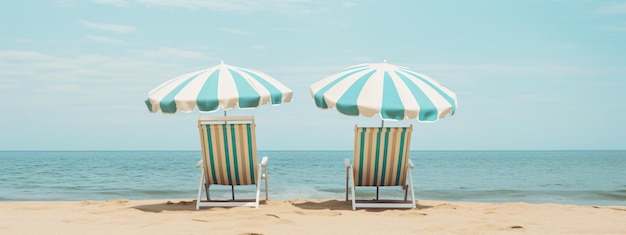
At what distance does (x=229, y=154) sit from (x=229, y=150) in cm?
5

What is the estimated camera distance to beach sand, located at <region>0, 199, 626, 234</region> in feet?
16.2

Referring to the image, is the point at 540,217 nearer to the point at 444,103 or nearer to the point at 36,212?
the point at 444,103

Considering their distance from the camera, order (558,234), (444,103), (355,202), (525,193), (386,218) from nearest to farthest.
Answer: (558,234), (386,218), (444,103), (355,202), (525,193)

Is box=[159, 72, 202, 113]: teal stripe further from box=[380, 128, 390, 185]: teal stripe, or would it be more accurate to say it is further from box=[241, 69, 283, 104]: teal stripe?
box=[380, 128, 390, 185]: teal stripe

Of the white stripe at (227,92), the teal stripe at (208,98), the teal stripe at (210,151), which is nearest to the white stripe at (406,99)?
the white stripe at (227,92)

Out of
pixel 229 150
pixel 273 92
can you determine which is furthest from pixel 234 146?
pixel 273 92

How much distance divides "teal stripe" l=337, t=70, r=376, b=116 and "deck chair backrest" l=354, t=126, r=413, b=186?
1.05 feet

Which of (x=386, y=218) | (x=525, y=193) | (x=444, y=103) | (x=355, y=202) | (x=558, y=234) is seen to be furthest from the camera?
(x=525, y=193)

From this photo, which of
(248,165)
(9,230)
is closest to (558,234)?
(248,165)

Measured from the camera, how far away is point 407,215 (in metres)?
6.06

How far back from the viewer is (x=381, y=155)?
6379mm

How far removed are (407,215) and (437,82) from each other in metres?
1.60

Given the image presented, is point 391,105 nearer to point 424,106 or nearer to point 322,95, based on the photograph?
point 424,106

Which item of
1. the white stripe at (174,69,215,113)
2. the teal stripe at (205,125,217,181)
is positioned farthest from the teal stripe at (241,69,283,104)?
the teal stripe at (205,125,217,181)
